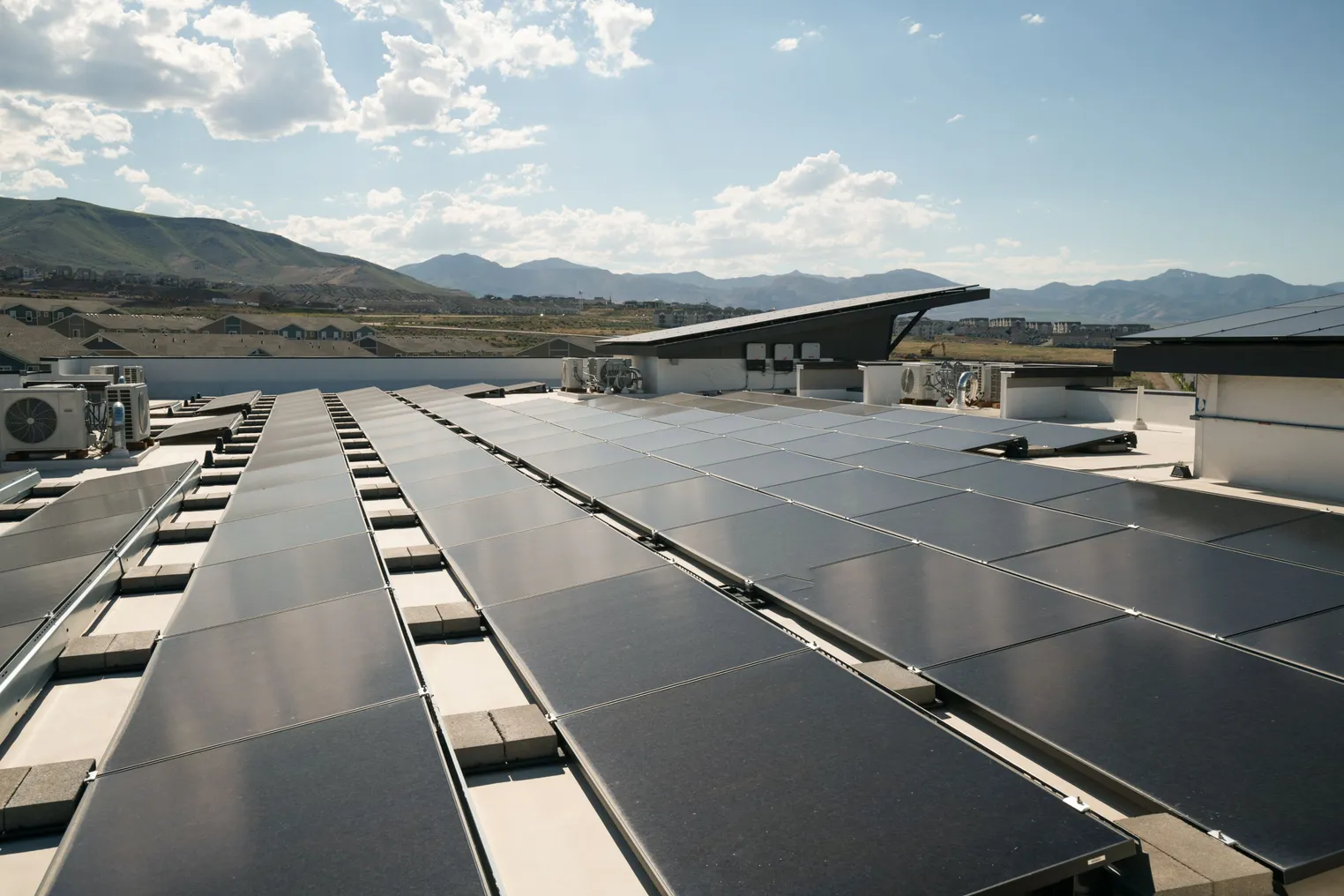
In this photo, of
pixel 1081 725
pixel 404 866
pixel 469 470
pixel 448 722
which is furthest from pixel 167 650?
pixel 469 470

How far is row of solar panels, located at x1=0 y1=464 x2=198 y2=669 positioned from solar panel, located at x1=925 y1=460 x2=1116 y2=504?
9.62 meters

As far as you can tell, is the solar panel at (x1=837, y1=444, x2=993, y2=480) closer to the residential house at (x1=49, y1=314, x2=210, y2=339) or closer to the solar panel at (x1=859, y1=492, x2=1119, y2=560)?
the solar panel at (x1=859, y1=492, x2=1119, y2=560)

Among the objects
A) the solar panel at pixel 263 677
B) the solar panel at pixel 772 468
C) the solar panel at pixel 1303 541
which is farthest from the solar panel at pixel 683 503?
the solar panel at pixel 1303 541

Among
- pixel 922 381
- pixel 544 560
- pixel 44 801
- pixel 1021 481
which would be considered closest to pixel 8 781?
pixel 44 801

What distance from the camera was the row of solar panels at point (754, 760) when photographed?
344cm

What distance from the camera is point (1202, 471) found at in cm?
1353

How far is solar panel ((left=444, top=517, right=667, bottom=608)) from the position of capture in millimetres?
7836

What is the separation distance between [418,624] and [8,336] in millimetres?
73260

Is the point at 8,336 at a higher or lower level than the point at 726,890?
higher

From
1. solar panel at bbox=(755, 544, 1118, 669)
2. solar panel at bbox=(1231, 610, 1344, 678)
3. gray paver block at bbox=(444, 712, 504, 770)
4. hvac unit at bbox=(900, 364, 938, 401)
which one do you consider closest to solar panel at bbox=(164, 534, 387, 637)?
gray paver block at bbox=(444, 712, 504, 770)

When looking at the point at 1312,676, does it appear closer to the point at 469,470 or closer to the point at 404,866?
the point at 404,866

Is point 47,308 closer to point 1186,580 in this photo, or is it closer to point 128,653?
point 128,653

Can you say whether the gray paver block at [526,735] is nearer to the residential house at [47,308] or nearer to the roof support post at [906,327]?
the roof support post at [906,327]

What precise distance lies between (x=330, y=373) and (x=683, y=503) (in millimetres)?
45365
